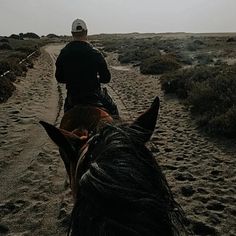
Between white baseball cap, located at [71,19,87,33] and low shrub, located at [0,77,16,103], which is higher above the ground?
white baseball cap, located at [71,19,87,33]

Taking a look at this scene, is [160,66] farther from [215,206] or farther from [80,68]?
[80,68]

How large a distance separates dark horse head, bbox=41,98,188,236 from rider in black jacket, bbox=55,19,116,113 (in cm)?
221

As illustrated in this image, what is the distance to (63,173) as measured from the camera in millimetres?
6359

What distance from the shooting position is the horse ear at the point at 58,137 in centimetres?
237

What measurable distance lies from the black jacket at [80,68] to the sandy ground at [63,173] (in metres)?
1.29

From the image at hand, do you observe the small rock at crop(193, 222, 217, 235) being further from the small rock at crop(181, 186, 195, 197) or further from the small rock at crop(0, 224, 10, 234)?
the small rock at crop(0, 224, 10, 234)

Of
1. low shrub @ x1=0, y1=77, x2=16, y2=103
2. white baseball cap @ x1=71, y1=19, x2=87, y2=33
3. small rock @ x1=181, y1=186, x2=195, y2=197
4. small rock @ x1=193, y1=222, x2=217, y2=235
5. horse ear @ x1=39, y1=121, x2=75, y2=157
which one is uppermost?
white baseball cap @ x1=71, y1=19, x2=87, y2=33

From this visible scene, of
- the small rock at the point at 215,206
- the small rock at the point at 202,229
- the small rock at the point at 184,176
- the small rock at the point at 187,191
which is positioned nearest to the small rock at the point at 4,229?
the small rock at the point at 202,229

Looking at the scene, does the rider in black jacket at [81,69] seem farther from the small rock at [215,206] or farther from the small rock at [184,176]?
the small rock at [184,176]

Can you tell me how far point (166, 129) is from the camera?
9.20 metres

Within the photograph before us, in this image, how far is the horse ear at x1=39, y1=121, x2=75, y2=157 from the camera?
7.76 feet

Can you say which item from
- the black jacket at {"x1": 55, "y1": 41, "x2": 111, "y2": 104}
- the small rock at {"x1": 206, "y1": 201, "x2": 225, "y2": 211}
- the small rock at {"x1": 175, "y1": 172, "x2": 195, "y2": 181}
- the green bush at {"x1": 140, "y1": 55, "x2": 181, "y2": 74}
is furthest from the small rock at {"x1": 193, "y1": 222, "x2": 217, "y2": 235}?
the green bush at {"x1": 140, "y1": 55, "x2": 181, "y2": 74}

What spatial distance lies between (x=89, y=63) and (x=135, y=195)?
282cm

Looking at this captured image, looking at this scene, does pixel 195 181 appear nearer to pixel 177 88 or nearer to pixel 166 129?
pixel 166 129
